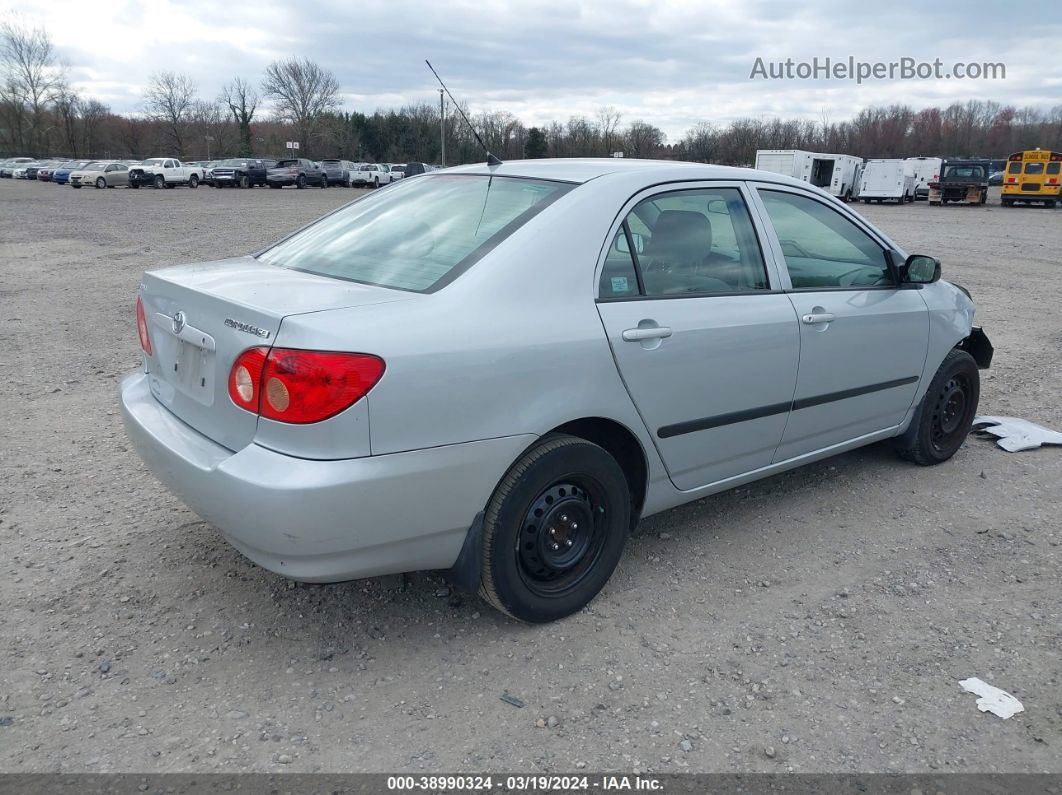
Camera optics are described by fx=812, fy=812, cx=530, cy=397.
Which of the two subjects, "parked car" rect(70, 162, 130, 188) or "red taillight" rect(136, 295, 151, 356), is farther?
"parked car" rect(70, 162, 130, 188)

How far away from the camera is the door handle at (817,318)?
11.9ft

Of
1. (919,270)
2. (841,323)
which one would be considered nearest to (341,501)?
(841,323)

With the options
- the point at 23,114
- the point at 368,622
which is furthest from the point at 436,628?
the point at 23,114

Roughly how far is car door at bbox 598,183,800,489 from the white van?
41.8m

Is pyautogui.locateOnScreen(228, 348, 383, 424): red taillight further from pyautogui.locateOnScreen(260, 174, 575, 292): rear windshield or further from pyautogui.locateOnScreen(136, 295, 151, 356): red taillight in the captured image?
pyautogui.locateOnScreen(136, 295, 151, 356): red taillight

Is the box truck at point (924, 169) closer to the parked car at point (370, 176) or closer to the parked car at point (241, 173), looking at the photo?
the parked car at point (370, 176)

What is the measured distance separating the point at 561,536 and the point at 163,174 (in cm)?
4493

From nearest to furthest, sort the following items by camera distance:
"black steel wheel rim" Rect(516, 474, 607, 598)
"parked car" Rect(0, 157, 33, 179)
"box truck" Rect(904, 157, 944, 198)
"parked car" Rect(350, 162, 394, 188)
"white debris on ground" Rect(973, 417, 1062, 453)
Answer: "black steel wheel rim" Rect(516, 474, 607, 598) → "white debris on ground" Rect(973, 417, 1062, 453) → "box truck" Rect(904, 157, 944, 198) → "parked car" Rect(350, 162, 394, 188) → "parked car" Rect(0, 157, 33, 179)

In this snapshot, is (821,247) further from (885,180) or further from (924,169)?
(924,169)

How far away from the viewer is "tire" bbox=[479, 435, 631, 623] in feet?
9.03

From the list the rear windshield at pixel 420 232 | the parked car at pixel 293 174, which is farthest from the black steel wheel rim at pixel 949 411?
the parked car at pixel 293 174

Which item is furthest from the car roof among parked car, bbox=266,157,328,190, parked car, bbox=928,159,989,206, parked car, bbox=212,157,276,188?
parked car, bbox=212,157,276,188

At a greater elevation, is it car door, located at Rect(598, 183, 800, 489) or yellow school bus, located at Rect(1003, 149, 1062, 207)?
yellow school bus, located at Rect(1003, 149, 1062, 207)

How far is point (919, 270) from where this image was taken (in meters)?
4.17
